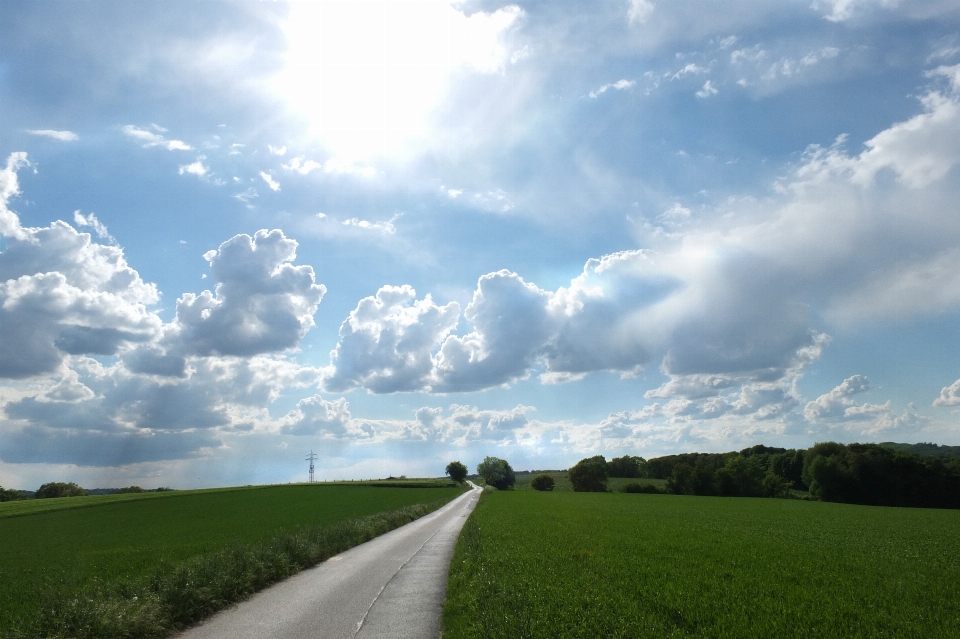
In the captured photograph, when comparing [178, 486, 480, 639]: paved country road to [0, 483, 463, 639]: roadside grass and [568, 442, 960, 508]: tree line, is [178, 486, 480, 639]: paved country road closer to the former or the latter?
[0, 483, 463, 639]: roadside grass

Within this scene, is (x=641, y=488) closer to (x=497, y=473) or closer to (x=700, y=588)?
(x=497, y=473)

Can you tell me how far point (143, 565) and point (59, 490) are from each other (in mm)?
123926

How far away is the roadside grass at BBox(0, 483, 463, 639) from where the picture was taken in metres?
12.5

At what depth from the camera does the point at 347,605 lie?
15.2 m

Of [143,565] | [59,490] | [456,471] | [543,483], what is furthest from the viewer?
[456,471]

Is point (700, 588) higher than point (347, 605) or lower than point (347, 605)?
higher

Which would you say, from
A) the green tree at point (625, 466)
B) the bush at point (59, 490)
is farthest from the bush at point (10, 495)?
the green tree at point (625, 466)

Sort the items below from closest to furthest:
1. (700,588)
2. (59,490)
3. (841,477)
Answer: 1. (700,588)
2. (841,477)
3. (59,490)

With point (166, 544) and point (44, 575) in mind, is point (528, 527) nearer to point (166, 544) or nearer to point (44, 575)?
point (166, 544)

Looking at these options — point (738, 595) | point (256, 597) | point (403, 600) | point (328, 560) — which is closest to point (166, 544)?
point (328, 560)

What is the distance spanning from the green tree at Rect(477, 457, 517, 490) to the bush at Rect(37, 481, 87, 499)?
116 m

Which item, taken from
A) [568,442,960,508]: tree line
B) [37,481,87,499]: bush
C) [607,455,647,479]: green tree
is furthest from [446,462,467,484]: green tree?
[37,481,87,499]: bush

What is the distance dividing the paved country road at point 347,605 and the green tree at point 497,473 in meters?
169

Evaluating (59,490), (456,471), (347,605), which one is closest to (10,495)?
(59,490)
